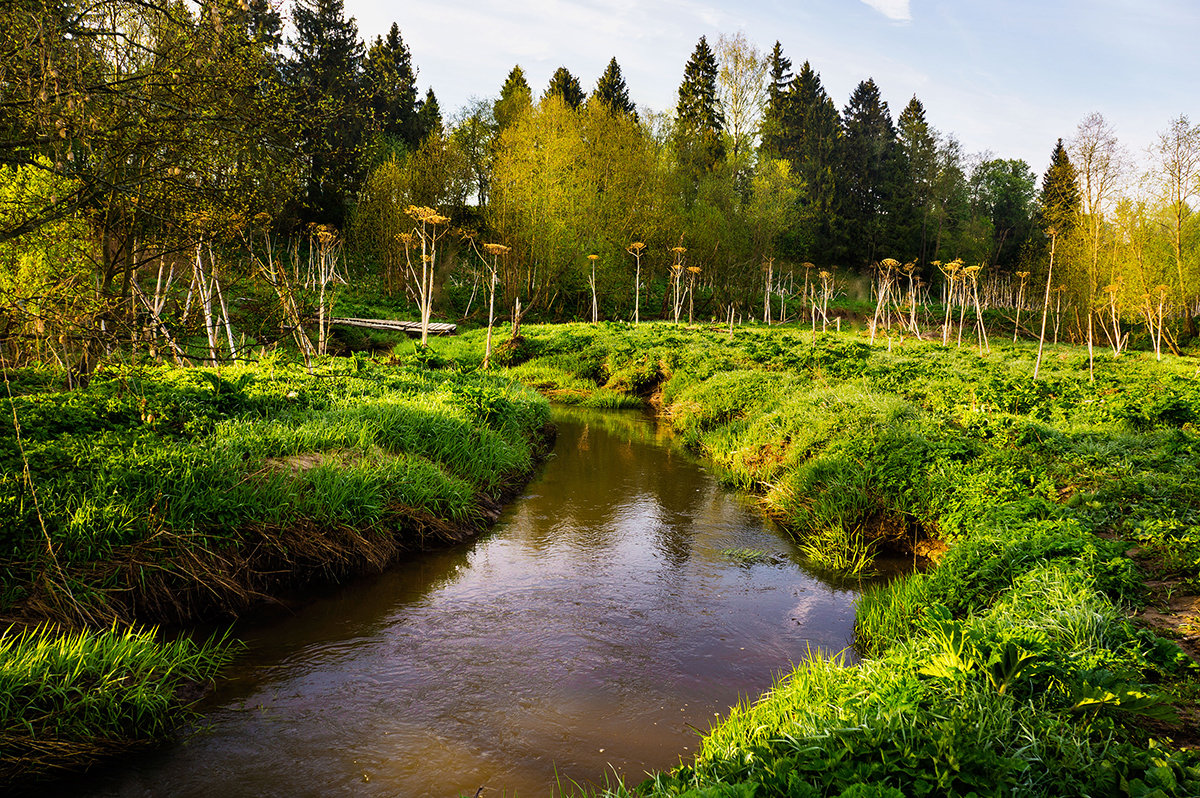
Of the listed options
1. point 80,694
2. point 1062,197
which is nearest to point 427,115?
point 1062,197

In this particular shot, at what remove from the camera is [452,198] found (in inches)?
1517

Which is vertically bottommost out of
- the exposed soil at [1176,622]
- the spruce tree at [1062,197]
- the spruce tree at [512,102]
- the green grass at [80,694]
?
the green grass at [80,694]

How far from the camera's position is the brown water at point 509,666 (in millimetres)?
3834

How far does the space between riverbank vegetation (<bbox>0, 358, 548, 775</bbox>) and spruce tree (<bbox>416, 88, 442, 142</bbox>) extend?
39.7 m

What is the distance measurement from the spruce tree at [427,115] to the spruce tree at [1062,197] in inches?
1378

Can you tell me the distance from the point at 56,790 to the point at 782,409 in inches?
404

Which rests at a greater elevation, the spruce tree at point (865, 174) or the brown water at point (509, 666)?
the spruce tree at point (865, 174)

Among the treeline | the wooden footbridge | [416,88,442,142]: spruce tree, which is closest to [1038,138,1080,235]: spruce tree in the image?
the treeline

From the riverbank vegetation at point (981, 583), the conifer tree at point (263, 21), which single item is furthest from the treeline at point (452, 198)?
the riverbank vegetation at point (981, 583)

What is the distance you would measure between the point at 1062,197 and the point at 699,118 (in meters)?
22.8

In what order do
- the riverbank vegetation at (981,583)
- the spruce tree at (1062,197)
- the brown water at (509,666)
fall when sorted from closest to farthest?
the riverbank vegetation at (981,583)
the brown water at (509,666)
the spruce tree at (1062,197)

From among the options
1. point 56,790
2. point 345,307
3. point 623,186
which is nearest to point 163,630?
point 56,790

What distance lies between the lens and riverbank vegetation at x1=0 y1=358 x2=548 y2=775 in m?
3.98

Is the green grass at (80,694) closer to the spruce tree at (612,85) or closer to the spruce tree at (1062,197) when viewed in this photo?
the spruce tree at (1062,197)
